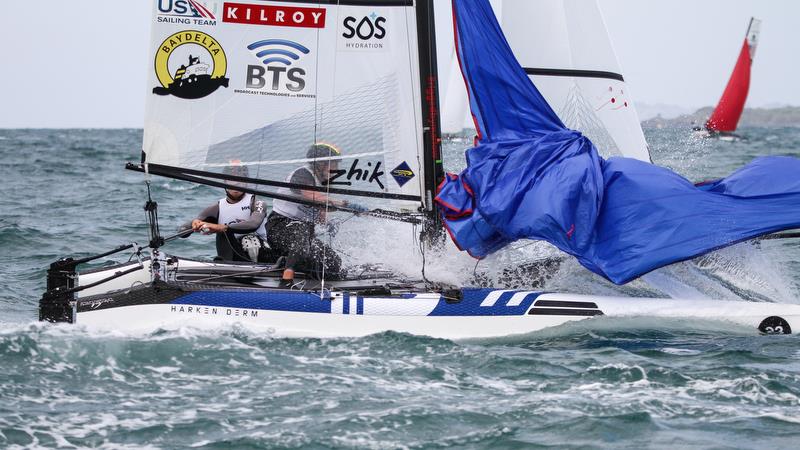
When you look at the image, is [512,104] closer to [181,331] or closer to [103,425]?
[181,331]

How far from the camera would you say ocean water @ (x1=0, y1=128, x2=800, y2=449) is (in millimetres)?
5848

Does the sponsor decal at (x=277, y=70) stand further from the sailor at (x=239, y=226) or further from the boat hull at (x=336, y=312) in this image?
the boat hull at (x=336, y=312)

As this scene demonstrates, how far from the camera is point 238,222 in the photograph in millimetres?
9242

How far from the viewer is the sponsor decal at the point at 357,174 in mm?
8531

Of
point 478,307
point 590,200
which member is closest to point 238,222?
point 478,307

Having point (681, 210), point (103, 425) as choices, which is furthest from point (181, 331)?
point (681, 210)

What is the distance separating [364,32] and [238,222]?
199cm

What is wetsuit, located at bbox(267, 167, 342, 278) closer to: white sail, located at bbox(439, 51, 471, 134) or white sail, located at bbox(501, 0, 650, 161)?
white sail, located at bbox(501, 0, 650, 161)

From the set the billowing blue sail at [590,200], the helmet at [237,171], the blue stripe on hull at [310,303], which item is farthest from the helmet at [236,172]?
the billowing blue sail at [590,200]

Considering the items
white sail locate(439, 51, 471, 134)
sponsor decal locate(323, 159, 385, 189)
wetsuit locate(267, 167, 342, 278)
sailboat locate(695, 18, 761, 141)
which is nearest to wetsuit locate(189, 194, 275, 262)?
wetsuit locate(267, 167, 342, 278)

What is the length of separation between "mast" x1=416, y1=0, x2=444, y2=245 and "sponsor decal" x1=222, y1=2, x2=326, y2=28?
30.0 inches

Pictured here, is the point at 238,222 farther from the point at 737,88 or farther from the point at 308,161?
the point at 737,88

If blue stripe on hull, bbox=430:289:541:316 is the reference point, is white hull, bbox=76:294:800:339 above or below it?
below

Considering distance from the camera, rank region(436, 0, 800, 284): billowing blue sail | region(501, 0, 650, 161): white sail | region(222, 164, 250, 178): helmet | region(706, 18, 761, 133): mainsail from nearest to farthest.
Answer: region(436, 0, 800, 284): billowing blue sail, region(222, 164, 250, 178): helmet, region(501, 0, 650, 161): white sail, region(706, 18, 761, 133): mainsail
